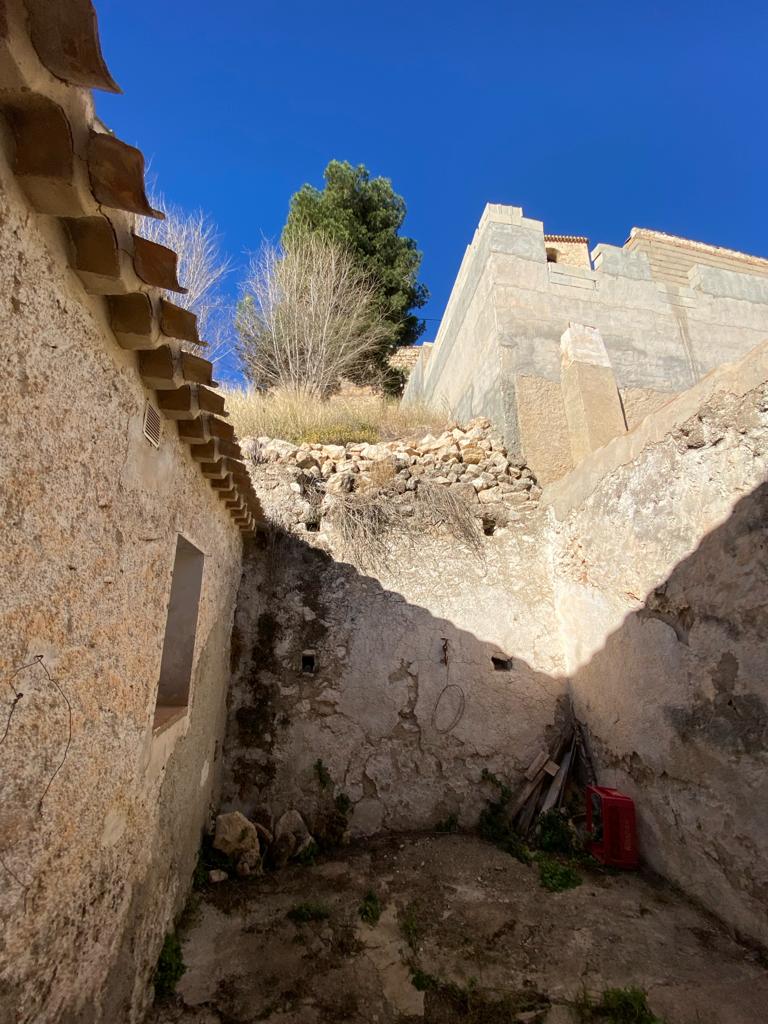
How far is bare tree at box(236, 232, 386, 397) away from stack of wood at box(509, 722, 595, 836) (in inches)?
321

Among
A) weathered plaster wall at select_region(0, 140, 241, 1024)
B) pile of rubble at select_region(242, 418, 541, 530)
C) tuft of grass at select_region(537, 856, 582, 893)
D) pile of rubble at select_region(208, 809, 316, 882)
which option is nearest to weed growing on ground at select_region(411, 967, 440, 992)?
tuft of grass at select_region(537, 856, 582, 893)

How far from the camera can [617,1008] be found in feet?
7.77

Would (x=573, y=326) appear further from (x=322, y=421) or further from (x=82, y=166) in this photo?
(x=82, y=166)

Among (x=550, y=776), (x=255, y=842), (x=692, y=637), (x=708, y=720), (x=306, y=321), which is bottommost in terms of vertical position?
(x=255, y=842)

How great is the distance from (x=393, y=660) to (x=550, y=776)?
1.66 meters

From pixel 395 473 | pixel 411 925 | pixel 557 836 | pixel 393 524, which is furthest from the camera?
pixel 395 473

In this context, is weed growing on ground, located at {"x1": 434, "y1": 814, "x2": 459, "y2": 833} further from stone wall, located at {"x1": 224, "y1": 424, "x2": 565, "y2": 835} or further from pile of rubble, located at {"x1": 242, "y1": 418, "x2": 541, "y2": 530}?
pile of rubble, located at {"x1": 242, "y1": 418, "x2": 541, "y2": 530}

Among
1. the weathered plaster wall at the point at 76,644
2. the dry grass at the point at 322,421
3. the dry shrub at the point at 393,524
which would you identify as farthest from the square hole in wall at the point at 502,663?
the dry grass at the point at 322,421

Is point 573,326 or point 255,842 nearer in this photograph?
point 255,842

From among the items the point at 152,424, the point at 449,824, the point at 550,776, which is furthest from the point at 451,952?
the point at 152,424

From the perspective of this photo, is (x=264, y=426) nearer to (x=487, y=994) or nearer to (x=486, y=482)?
(x=486, y=482)

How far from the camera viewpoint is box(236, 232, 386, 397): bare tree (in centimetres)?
1096

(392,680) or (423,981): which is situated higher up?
(392,680)

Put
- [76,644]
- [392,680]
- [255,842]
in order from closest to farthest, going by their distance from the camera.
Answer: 1. [76,644]
2. [255,842]
3. [392,680]
